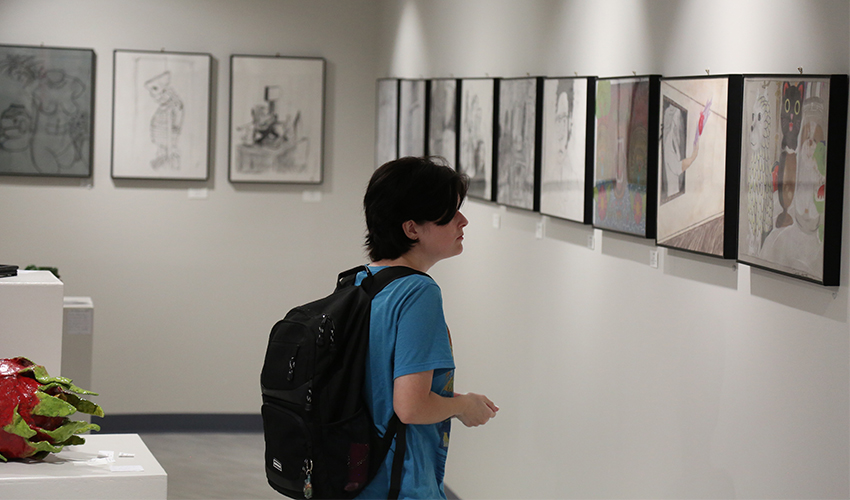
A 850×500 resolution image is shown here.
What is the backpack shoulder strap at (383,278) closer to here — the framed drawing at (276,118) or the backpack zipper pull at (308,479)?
the backpack zipper pull at (308,479)

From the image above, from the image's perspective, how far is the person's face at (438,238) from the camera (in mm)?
1893

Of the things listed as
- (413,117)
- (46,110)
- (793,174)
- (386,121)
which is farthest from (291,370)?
(46,110)

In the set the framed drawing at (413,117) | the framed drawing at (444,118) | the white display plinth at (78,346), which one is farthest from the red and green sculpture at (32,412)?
the framed drawing at (413,117)

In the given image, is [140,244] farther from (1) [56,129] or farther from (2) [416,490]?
(2) [416,490]

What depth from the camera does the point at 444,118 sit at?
536 cm

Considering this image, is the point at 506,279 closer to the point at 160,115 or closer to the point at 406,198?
the point at 406,198

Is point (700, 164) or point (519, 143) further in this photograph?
point (519, 143)

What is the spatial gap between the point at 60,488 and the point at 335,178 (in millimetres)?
5539

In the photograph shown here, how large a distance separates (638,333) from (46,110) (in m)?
5.07

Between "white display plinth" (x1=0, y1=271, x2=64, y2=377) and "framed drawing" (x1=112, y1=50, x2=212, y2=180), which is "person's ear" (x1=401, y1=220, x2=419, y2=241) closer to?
"white display plinth" (x1=0, y1=271, x2=64, y2=377)

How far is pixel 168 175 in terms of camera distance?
700 cm

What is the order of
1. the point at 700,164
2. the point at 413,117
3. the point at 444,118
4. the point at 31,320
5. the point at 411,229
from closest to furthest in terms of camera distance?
the point at 411,229, the point at 31,320, the point at 700,164, the point at 444,118, the point at 413,117

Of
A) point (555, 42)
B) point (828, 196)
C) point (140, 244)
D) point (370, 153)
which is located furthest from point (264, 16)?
point (828, 196)

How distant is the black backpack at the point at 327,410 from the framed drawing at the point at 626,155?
144 centimetres
